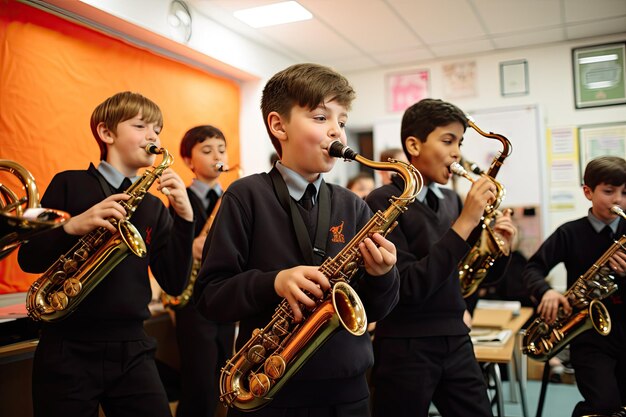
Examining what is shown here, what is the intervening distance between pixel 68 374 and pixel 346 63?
563 centimetres

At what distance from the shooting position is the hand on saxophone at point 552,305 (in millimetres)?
2780

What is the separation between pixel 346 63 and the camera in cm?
688

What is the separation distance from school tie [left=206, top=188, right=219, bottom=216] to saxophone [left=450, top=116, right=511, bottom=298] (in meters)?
1.75

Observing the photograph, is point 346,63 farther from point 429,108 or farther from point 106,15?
point 429,108

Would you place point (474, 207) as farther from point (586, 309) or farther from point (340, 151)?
point (586, 309)

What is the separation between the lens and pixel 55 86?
3.97 m

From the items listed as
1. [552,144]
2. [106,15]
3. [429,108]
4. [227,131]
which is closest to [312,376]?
[429,108]

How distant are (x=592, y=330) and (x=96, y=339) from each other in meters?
2.40

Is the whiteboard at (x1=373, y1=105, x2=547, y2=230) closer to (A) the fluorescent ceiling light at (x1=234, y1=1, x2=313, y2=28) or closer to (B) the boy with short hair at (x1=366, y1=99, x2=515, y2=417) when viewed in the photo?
(A) the fluorescent ceiling light at (x1=234, y1=1, x2=313, y2=28)

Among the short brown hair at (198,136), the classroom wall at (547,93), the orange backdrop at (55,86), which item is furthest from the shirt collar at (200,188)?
the classroom wall at (547,93)

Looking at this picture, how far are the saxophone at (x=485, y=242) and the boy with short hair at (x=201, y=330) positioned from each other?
5.19 feet

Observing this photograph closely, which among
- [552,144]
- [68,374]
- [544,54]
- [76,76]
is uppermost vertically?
[544,54]

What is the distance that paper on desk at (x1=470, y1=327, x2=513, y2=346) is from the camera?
3.40 m

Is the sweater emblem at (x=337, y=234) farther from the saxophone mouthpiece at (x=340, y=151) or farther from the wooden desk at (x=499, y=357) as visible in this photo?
the wooden desk at (x=499, y=357)
